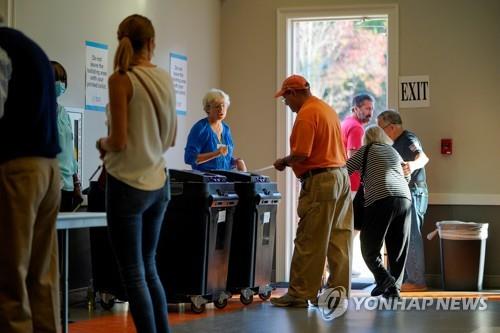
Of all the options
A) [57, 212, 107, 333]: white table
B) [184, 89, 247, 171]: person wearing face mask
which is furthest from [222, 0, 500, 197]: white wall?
[57, 212, 107, 333]: white table

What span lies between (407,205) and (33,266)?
158 inches

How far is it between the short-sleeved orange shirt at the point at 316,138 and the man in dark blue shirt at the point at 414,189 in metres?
1.68

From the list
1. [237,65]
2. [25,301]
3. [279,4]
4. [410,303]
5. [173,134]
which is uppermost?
[279,4]

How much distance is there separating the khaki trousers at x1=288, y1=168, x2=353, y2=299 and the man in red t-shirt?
2015mm

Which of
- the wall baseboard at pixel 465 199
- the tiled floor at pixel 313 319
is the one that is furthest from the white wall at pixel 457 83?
the tiled floor at pixel 313 319

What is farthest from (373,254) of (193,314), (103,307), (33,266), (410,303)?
(33,266)

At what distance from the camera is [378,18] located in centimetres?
898

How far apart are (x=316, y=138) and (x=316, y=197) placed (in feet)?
1.37

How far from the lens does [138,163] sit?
150 inches

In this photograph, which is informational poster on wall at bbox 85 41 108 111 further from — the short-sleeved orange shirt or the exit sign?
the exit sign

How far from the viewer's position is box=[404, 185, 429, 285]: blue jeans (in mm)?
8258

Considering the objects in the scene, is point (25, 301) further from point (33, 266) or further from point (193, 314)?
point (193, 314)
